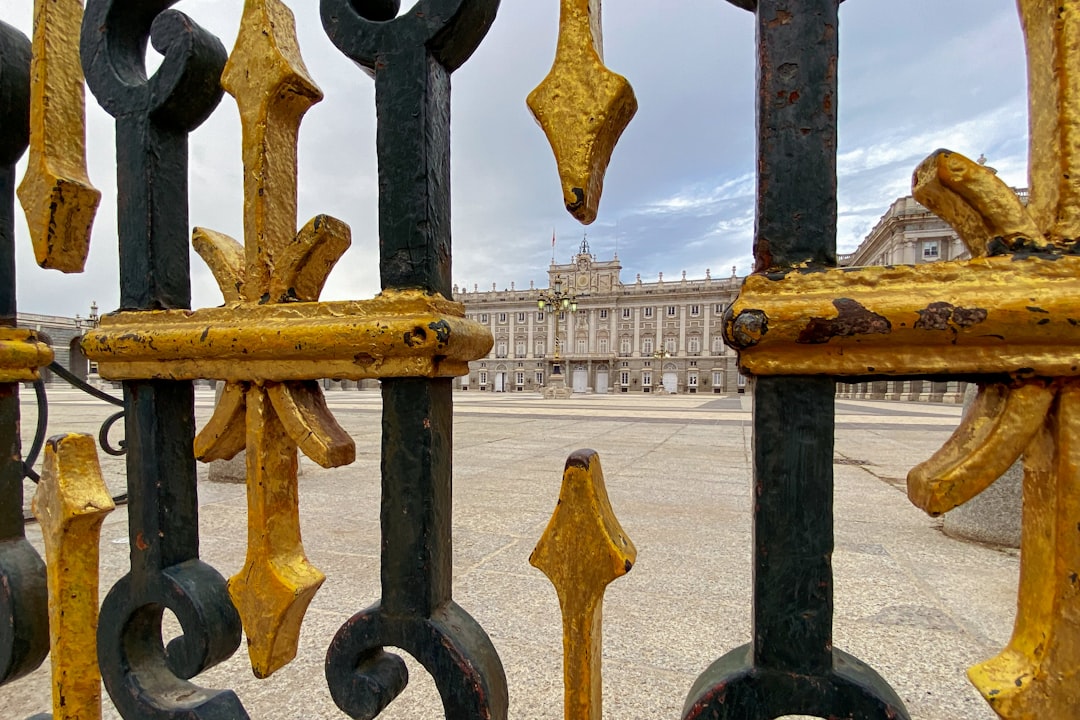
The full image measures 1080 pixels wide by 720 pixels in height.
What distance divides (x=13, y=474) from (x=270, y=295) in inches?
34.3

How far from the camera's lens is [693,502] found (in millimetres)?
4125

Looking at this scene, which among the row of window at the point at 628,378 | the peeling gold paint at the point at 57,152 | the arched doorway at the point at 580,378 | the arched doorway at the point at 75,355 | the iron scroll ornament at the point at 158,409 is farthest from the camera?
the arched doorway at the point at 580,378

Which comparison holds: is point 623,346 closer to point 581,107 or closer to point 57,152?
point 57,152

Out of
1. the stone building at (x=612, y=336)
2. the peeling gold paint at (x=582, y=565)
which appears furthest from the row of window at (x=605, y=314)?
the peeling gold paint at (x=582, y=565)

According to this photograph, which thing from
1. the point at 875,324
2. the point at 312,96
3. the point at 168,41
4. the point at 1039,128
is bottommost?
the point at 875,324

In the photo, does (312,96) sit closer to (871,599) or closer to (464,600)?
(464,600)

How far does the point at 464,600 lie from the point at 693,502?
2297 millimetres

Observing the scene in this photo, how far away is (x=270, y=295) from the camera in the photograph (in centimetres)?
87

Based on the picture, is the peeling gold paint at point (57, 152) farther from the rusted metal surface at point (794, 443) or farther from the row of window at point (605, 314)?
the row of window at point (605, 314)

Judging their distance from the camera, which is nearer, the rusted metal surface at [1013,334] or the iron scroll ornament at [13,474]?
the rusted metal surface at [1013,334]

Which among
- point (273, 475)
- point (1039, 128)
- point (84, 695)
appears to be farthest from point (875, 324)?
point (84, 695)

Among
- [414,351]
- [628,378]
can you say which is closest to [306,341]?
[414,351]

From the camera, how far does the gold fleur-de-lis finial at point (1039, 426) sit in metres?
0.56

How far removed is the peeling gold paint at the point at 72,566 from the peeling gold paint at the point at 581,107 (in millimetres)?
1017
